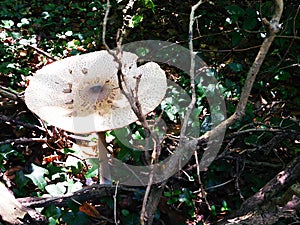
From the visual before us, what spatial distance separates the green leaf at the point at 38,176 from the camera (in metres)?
1.94

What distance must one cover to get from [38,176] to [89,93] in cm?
46

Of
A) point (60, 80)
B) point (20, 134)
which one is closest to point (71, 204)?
point (60, 80)

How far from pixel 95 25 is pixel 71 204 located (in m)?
1.91

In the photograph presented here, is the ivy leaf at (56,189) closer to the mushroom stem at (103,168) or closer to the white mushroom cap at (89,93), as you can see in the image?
the mushroom stem at (103,168)

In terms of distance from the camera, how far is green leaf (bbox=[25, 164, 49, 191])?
194cm

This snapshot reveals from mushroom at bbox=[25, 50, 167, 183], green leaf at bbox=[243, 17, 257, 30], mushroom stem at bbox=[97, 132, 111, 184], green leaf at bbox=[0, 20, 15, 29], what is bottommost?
mushroom stem at bbox=[97, 132, 111, 184]

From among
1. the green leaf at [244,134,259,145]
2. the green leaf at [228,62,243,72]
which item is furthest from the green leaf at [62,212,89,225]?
the green leaf at [228,62,243,72]

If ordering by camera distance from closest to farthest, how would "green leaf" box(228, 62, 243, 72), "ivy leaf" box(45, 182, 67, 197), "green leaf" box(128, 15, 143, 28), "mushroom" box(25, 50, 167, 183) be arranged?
Result: 1. "mushroom" box(25, 50, 167, 183)
2. "ivy leaf" box(45, 182, 67, 197)
3. "green leaf" box(228, 62, 243, 72)
4. "green leaf" box(128, 15, 143, 28)

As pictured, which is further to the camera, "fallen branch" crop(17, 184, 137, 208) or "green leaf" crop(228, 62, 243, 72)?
"green leaf" crop(228, 62, 243, 72)

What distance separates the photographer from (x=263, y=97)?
248cm

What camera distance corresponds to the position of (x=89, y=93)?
6.23 ft

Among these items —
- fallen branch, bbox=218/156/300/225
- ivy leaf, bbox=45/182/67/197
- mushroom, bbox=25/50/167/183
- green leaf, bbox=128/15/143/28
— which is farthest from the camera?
green leaf, bbox=128/15/143/28

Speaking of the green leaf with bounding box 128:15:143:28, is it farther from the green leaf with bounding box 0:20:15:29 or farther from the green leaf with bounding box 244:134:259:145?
the green leaf with bounding box 244:134:259:145

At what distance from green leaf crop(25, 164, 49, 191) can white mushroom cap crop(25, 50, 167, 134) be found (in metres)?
0.35
